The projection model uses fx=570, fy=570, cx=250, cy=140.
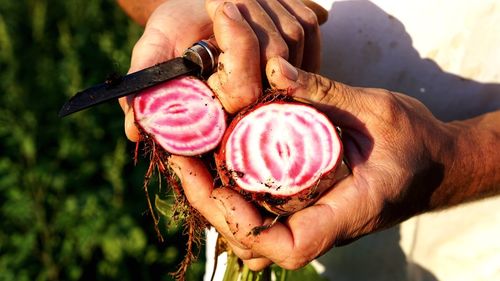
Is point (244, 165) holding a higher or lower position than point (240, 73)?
lower

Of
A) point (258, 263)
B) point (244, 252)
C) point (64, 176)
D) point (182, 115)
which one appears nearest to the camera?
point (182, 115)

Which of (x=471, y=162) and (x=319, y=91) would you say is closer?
(x=319, y=91)

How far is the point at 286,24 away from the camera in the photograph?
1690 mm

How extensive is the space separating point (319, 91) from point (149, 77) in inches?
18.7

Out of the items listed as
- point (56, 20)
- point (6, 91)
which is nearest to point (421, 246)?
point (6, 91)

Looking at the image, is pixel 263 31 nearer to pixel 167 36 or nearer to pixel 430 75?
pixel 167 36

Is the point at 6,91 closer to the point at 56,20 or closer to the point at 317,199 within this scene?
the point at 56,20

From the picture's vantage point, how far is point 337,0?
212 cm

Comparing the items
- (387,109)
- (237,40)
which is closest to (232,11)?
(237,40)

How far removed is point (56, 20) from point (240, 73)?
4.26 m

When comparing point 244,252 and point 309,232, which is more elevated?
point 309,232

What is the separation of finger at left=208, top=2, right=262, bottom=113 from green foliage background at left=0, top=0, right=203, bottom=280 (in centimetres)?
159

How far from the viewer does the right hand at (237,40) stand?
1543 millimetres

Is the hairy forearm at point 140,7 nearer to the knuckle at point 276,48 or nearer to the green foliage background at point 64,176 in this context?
the green foliage background at point 64,176
